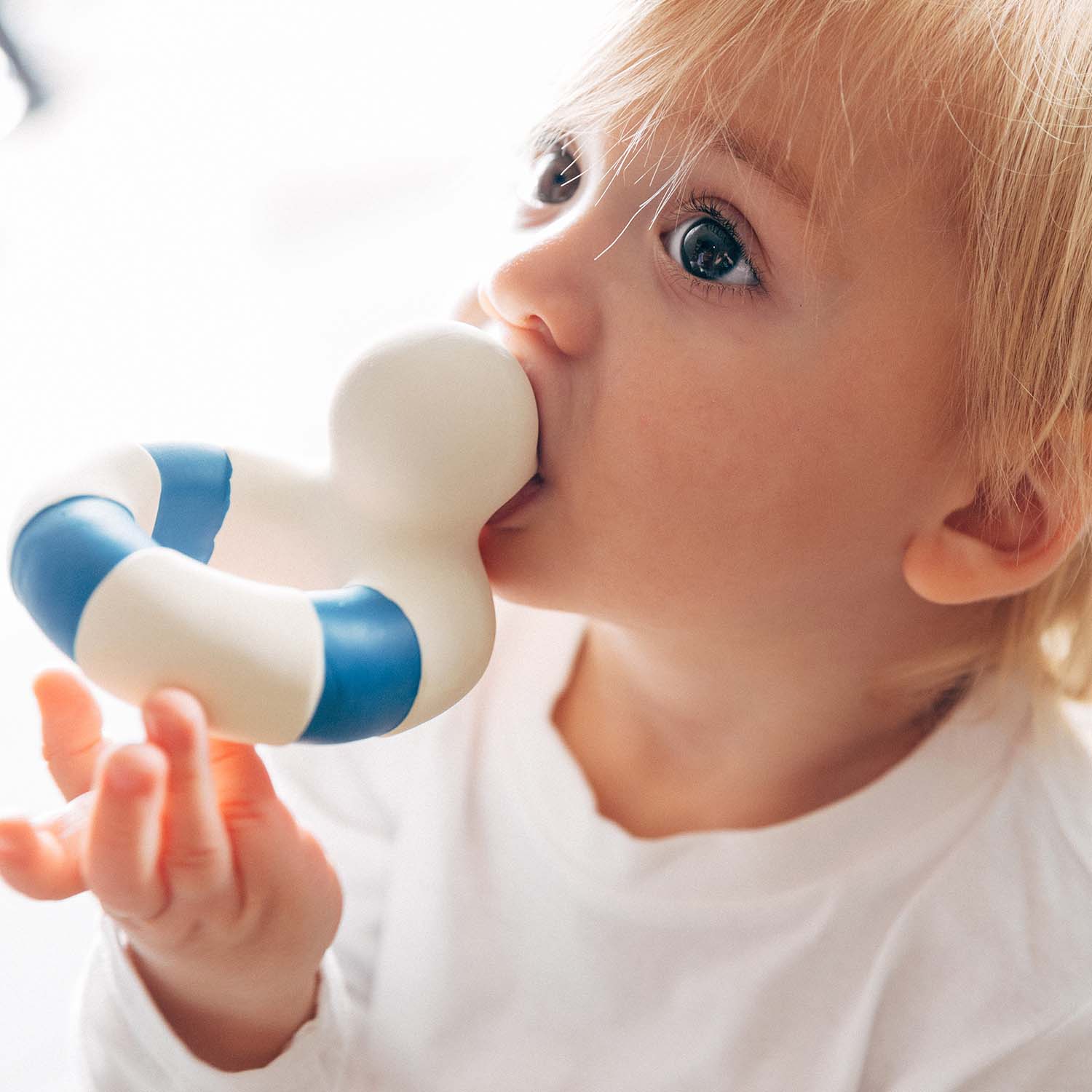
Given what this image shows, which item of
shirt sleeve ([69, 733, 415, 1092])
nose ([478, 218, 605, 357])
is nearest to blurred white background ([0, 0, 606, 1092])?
shirt sleeve ([69, 733, 415, 1092])

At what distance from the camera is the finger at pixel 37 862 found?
62cm

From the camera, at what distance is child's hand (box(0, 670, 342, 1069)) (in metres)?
0.57

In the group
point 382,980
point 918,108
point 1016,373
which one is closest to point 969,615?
point 1016,373

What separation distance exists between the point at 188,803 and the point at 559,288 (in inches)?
13.3

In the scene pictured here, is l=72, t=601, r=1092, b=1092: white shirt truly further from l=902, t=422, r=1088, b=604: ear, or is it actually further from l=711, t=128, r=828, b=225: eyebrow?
l=711, t=128, r=828, b=225: eyebrow

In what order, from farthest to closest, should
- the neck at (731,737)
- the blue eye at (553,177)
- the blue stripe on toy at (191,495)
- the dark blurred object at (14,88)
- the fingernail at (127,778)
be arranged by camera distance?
the dark blurred object at (14,88) < the neck at (731,737) < the blue eye at (553,177) < the blue stripe on toy at (191,495) < the fingernail at (127,778)

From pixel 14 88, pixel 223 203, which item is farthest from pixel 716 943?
pixel 14 88

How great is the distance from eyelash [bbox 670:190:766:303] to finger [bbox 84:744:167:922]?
1.27 ft

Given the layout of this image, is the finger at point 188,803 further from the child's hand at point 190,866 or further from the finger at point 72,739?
the finger at point 72,739

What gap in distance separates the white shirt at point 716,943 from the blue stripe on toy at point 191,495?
305 mm

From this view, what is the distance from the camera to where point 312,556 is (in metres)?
0.72

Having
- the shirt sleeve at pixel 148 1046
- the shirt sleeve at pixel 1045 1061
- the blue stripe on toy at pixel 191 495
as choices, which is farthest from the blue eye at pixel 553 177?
the shirt sleeve at pixel 1045 1061

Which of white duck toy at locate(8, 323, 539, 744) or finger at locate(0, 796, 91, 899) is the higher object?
white duck toy at locate(8, 323, 539, 744)

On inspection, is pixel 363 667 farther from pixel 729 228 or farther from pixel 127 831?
pixel 729 228
